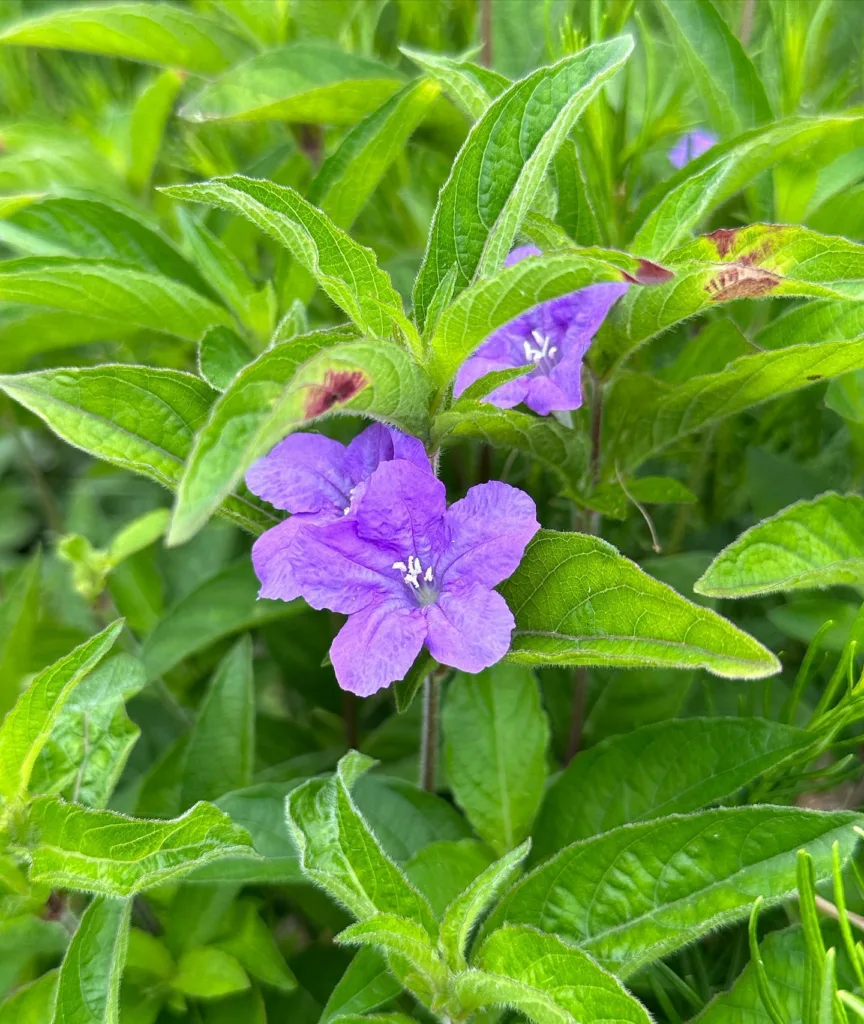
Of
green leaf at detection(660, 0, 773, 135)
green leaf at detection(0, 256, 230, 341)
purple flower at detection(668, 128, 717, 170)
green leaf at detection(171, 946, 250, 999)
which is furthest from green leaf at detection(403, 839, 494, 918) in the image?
purple flower at detection(668, 128, 717, 170)

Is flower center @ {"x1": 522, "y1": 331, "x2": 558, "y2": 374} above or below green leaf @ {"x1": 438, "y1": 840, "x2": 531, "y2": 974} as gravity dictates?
above

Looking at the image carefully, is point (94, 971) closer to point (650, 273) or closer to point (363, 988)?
point (363, 988)

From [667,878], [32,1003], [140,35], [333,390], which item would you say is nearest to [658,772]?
[667,878]

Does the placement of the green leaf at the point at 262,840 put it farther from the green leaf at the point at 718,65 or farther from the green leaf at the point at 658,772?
the green leaf at the point at 718,65

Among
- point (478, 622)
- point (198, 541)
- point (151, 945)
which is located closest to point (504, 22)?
point (198, 541)

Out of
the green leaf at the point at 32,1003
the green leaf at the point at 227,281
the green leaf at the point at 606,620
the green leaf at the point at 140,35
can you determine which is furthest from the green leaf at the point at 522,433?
the green leaf at the point at 140,35

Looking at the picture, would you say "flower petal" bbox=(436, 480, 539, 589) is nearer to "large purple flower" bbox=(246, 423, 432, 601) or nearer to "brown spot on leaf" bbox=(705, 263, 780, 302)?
"large purple flower" bbox=(246, 423, 432, 601)
